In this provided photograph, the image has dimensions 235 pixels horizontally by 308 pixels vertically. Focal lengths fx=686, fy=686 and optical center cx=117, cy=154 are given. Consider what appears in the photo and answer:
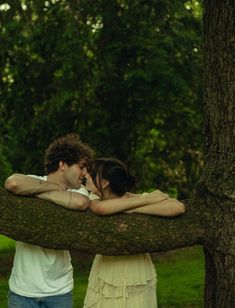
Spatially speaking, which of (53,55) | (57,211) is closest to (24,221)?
(57,211)

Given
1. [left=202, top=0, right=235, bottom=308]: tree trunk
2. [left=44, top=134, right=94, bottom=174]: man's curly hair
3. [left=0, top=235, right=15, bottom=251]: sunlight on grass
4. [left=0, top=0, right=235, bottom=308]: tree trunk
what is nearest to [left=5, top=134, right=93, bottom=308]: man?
[left=44, top=134, right=94, bottom=174]: man's curly hair

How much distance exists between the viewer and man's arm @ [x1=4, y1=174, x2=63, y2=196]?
438cm

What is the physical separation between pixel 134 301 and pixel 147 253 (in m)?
0.36

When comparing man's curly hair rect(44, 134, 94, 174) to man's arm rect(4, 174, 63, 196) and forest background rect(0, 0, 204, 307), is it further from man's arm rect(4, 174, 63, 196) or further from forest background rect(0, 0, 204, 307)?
forest background rect(0, 0, 204, 307)

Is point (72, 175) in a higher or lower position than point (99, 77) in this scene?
lower

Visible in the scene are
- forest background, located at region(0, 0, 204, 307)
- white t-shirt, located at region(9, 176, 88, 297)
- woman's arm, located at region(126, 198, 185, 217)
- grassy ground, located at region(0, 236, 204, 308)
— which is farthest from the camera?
forest background, located at region(0, 0, 204, 307)

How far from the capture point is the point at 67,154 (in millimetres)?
4520

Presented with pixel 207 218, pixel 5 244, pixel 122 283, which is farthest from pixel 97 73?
pixel 122 283

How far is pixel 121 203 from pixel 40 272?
69 cm

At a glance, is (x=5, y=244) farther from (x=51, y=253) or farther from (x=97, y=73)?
(x=51, y=253)

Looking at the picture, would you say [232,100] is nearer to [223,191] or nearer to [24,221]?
[223,191]

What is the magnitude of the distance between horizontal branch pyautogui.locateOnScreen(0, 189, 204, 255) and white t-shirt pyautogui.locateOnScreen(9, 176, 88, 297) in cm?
9

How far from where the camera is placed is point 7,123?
11344mm

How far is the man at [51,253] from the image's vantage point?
14.2ft
